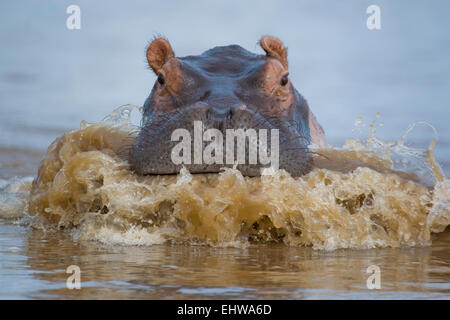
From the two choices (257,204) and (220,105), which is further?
(220,105)

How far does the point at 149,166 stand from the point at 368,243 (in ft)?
4.68

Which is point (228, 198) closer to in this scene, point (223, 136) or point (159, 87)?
point (223, 136)

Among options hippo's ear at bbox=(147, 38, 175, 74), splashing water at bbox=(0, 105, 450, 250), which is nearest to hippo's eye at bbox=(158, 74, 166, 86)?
splashing water at bbox=(0, 105, 450, 250)

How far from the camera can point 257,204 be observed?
435cm

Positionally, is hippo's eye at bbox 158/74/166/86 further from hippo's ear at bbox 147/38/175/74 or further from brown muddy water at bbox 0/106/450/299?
hippo's ear at bbox 147/38/175/74

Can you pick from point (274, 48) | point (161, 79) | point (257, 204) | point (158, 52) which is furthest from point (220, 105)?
point (158, 52)

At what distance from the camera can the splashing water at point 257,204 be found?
436cm

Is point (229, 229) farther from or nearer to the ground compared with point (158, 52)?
nearer to the ground

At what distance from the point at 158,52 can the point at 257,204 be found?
238 centimetres

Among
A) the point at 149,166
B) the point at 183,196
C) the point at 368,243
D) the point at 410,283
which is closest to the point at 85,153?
the point at 149,166

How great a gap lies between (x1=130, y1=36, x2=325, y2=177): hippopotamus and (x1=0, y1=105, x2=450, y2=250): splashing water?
0.37 ft

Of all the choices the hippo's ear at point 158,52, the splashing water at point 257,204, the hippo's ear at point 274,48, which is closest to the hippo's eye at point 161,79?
the splashing water at point 257,204

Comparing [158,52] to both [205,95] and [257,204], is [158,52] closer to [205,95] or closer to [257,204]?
[205,95]
